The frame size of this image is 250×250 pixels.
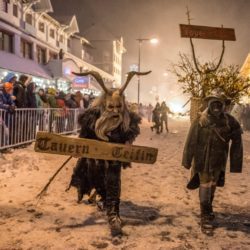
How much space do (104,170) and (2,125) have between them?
16.1 feet

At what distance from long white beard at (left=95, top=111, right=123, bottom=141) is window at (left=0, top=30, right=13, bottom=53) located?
20470mm

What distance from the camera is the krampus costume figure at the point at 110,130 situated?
4.69 metres

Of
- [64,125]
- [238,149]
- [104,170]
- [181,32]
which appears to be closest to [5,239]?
[104,170]

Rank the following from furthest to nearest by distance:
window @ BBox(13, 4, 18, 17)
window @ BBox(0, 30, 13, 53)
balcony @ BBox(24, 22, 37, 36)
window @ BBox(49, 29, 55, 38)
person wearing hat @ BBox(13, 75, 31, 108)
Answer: window @ BBox(49, 29, 55, 38) → balcony @ BBox(24, 22, 37, 36) → window @ BBox(13, 4, 18, 17) → window @ BBox(0, 30, 13, 53) → person wearing hat @ BBox(13, 75, 31, 108)

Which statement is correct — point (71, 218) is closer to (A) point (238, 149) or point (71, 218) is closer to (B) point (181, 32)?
(A) point (238, 149)

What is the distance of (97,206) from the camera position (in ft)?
18.4

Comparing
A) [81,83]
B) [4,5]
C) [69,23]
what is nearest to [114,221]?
[4,5]

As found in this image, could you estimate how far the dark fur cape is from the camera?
4.87 meters

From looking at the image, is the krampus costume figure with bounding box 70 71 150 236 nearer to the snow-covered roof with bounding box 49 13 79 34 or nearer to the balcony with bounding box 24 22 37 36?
the balcony with bounding box 24 22 37 36

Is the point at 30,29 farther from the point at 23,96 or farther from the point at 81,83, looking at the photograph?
the point at 23,96

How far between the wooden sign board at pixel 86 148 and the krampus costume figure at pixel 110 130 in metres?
0.20

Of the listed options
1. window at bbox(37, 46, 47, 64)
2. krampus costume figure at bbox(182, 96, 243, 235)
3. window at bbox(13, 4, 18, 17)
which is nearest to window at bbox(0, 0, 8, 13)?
window at bbox(13, 4, 18, 17)

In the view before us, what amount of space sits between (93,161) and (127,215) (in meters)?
1.02

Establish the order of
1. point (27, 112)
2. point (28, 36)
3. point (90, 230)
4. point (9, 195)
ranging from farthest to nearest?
point (28, 36)
point (27, 112)
point (9, 195)
point (90, 230)
